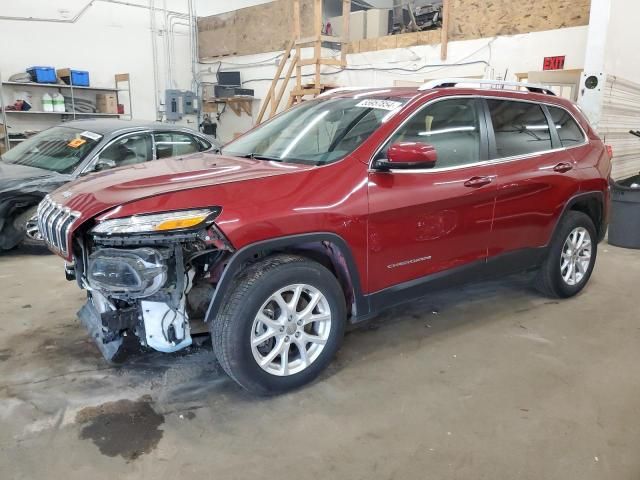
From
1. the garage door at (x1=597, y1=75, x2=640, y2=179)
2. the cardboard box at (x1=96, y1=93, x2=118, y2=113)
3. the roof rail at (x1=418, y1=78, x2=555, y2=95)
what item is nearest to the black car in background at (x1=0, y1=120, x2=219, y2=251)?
the roof rail at (x1=418, y1=78, x2=555, y2=95)

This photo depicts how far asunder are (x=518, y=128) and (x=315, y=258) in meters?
1.74

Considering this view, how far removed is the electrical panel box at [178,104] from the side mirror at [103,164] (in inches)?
234

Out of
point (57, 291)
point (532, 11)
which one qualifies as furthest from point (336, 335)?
point (532, 11)

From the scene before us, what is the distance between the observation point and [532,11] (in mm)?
7293

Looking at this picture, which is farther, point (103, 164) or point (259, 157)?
point (103, 164)

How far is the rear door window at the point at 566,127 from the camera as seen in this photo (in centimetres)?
361

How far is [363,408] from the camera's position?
246cm

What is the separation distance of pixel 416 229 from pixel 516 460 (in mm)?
1231

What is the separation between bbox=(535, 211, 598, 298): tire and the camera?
3.67 m

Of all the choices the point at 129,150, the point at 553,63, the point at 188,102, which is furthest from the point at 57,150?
the point at 553,63

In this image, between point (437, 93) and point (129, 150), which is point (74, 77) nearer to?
point (129, 150)

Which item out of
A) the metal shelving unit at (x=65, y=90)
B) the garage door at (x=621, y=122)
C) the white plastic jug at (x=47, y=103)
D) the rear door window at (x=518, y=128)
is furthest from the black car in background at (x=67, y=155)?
the garage door at (x=621, y=122)

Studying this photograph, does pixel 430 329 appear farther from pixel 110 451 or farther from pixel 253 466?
pixel 110 451

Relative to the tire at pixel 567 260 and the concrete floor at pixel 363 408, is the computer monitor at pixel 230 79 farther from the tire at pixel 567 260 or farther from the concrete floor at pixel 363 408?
the tire at pixel 567 260
